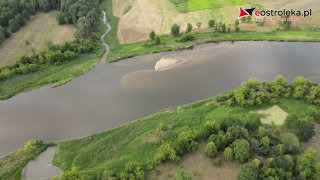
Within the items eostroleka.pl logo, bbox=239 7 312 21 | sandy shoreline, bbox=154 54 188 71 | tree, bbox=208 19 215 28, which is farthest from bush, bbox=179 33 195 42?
eostroleka.pl logo, bbox=239 7 312 21

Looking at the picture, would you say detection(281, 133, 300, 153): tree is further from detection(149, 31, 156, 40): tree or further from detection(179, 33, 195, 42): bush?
detection(149, 31, 156, 40): tree

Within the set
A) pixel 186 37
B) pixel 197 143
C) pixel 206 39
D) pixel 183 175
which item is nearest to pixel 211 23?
pixel 206 39

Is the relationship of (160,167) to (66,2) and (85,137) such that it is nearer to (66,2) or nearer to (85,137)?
(85,137)

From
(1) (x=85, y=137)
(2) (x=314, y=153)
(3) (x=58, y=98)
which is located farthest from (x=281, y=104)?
(3) (x=58, y=98)

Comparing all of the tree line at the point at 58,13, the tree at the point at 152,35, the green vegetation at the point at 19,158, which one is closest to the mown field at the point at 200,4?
the tree at the point at 152,35

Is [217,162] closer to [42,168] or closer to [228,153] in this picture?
[228,153]
